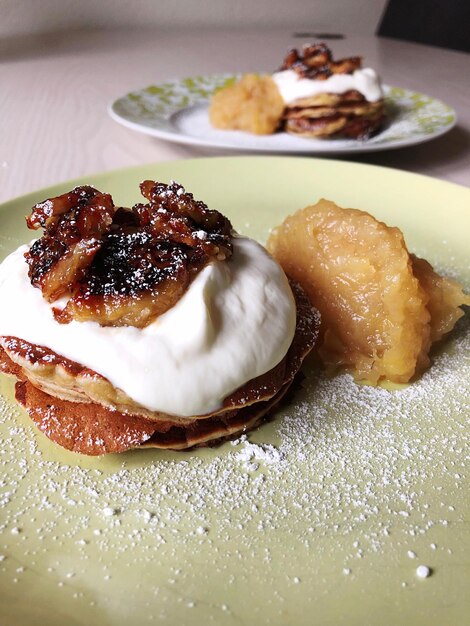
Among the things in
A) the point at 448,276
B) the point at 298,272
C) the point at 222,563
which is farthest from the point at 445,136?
the point at 222,563

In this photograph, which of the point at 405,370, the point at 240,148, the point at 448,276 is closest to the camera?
the point at 405,370

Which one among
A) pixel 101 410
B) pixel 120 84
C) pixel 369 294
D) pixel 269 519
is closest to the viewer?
pixel 269 519

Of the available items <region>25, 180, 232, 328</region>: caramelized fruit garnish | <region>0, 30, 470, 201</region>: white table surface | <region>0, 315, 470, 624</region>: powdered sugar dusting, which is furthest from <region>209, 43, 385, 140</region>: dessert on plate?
<region>0, 315, 470, 624</region>: powdered sugar dusting

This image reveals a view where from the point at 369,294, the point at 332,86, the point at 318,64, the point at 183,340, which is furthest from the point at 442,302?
the point at 318,64

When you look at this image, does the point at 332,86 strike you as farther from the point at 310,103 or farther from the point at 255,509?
the point at 255,509

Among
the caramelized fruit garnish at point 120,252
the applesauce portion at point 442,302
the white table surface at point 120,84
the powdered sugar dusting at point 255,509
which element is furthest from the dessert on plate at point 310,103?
the powdered sugar dusting at point 255,509

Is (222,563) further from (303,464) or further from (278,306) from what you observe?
(278,306)

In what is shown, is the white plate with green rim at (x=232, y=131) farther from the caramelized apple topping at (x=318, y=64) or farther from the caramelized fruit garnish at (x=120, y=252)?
the caramelized fruit garnish at (x=120, y=252)
